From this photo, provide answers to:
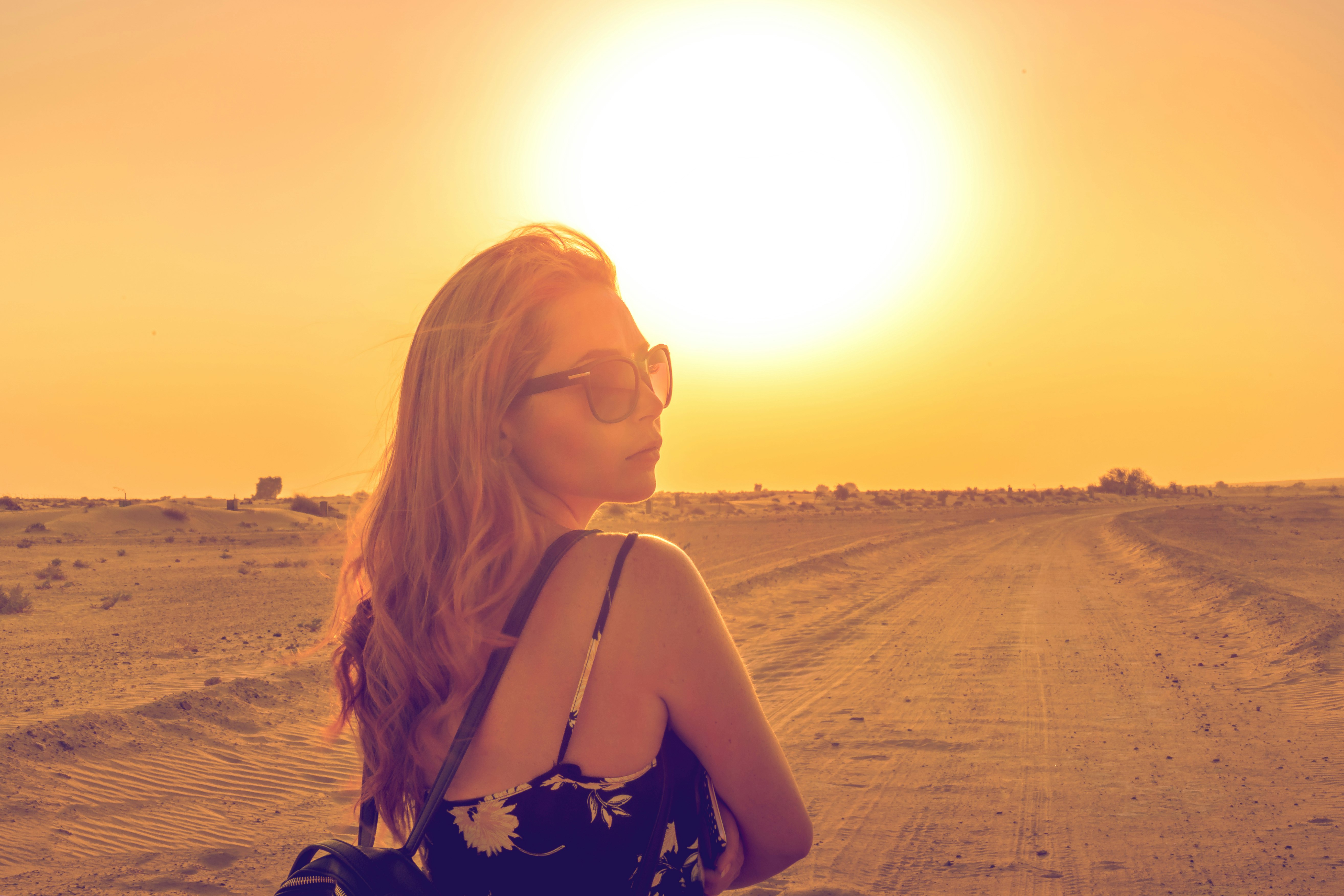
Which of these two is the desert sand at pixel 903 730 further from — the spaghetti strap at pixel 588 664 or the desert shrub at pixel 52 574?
the spaghetti strap at pixel 588 664

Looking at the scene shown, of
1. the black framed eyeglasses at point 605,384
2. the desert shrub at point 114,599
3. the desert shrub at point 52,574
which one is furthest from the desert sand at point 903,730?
the black framed eyeglasses at point 605,384

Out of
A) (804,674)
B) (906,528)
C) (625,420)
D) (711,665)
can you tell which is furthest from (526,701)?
(906,528)

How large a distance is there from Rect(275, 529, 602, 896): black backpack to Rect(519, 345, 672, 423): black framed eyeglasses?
0.89ft

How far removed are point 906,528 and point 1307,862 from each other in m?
31.4

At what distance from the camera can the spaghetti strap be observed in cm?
133

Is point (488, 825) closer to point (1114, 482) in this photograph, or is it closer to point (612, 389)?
point (612, 389)

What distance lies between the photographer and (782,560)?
68.7 feet

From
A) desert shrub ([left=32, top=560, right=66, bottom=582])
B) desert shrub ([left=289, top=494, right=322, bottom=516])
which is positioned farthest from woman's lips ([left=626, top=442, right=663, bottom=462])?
desert shrub ([left=289, top=494, right=322, bottom=516])

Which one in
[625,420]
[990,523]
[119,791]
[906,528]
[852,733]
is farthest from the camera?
[990,523]

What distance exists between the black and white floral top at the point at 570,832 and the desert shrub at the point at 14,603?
15595 millimetres

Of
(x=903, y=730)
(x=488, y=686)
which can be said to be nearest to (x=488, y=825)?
(x=488, y=686)

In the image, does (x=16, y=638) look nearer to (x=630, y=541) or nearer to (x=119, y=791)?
(x=119, y=791)

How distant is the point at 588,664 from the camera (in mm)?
1333

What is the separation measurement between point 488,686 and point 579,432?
48 centimetres
